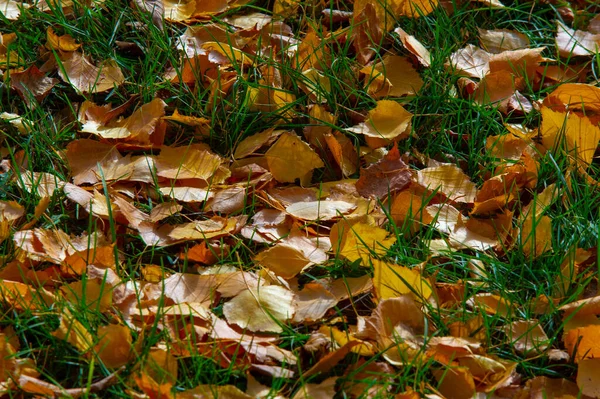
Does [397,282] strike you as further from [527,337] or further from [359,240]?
[527,337]

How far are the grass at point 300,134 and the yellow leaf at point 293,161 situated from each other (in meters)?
0.07

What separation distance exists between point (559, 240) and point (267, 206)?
0.75 m

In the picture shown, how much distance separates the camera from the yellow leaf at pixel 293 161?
2164 millimetres

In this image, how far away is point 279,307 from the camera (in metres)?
1.78

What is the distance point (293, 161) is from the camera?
2170mm

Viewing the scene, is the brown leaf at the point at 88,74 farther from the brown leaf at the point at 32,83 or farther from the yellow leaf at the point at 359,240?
the yellow leaf at the point at 359,240

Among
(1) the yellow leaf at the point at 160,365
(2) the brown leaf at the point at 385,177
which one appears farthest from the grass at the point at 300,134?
(2) the brown leaf at the point at 385,177

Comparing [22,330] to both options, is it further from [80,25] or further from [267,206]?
[80,25]

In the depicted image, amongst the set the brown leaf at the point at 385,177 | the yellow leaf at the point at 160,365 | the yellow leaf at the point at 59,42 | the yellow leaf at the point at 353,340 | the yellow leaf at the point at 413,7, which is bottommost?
the yellow leaf at the point at 353,340

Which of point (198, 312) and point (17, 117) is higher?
point (17, 117)

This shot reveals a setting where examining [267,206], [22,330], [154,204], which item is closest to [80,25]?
[154,204]

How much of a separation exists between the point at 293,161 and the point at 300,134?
6.0 inches

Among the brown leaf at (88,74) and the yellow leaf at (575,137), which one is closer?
the yellow leaf at (575,137)

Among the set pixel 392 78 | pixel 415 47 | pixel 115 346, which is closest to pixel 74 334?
pixel 115 346
